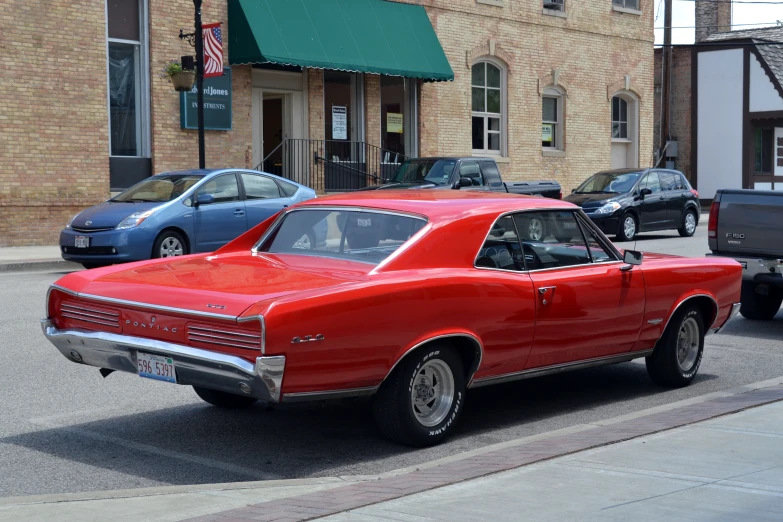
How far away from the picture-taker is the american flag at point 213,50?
21.2m

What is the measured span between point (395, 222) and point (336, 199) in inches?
27.0

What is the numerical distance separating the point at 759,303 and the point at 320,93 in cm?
1496

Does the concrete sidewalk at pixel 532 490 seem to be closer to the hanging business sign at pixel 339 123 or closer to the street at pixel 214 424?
the street at pixel 214 424

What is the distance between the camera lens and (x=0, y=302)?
12.8m

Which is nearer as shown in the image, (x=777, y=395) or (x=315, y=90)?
(x=777, y=395)

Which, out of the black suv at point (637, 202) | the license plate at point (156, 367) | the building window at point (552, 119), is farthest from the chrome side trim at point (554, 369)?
the building window at point (552, 119)

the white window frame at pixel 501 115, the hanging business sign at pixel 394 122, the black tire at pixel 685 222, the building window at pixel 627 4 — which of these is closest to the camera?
the black tire at pixel 685 222

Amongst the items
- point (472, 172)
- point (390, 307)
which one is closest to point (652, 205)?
point (472, 172)

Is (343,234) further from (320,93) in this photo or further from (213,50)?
(320,93)

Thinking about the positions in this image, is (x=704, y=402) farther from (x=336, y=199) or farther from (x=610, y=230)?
(x=610, y=230)

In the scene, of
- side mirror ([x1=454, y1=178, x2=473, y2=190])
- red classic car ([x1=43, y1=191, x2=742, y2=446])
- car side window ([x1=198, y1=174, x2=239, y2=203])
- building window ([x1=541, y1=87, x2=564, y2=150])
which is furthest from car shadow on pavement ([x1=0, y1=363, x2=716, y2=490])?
building window ([x1=541, y1=87, x2=564, y2=150])

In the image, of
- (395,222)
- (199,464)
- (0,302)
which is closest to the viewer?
(199,464)

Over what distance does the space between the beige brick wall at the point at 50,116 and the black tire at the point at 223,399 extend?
1406 cm

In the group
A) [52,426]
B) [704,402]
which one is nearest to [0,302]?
[52,426]
